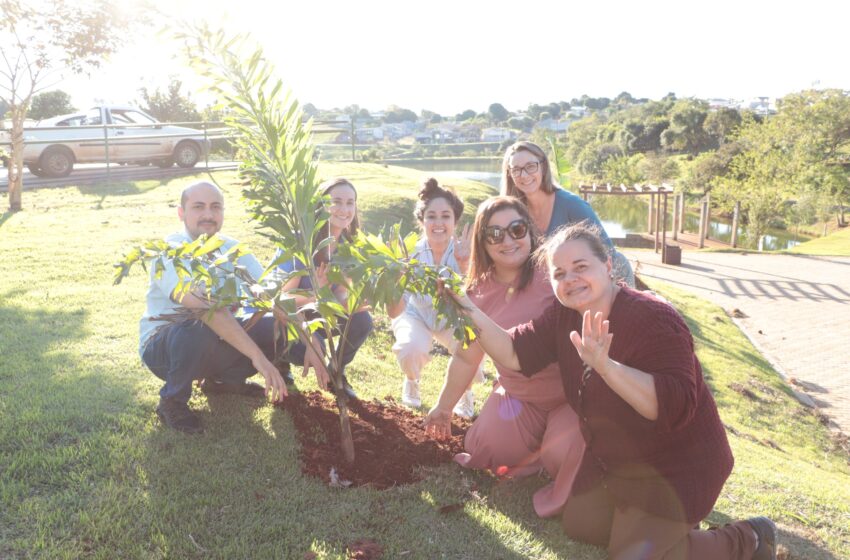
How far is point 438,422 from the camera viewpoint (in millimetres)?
3828

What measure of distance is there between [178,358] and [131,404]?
25.4 inches

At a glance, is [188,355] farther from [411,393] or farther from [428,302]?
[428,302]

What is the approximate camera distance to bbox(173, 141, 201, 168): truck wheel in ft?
59.6

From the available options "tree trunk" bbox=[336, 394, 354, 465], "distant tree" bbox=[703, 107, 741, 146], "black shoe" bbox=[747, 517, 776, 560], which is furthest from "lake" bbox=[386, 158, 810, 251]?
"black shoe" bbox=[747, 517, 776, 560]

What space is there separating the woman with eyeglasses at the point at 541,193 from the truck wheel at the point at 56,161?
1436 centimetres

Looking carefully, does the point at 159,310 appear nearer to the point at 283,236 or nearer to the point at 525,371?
the point at 283,236

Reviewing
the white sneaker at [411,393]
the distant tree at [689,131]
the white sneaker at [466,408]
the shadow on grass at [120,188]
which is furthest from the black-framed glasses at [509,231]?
the distant tree at [689,131]

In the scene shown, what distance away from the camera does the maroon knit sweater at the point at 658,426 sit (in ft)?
8.84

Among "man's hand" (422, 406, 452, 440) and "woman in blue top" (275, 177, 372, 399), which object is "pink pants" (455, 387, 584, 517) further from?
"woman in blue top" (275, 177, 372, 399)

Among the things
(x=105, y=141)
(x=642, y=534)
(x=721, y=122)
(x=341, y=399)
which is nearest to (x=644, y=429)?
(x=642, y=534)

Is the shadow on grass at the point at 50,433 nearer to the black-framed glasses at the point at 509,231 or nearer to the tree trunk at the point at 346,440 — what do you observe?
the tree trunk at the point at 346,440

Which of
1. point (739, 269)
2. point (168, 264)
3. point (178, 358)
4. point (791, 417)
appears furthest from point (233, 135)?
point (739, 269)

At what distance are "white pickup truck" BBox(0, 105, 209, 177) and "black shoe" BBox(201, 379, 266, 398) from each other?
13.2 m

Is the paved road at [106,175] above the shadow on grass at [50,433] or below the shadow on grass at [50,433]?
above
